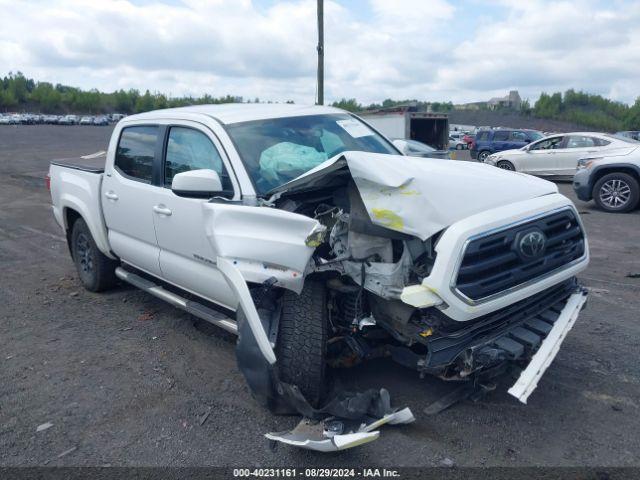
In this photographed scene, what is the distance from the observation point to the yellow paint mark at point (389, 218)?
3160mm

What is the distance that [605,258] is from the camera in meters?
7.25

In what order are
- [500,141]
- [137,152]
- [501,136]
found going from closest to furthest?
[137,152]
[500,141]
[501,136]

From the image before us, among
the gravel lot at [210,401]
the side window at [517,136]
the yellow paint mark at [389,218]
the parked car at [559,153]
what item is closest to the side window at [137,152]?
the gravel lot at [210,401]

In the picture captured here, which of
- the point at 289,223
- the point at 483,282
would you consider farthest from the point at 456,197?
the point at 289,223

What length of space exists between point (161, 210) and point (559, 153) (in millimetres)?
13799

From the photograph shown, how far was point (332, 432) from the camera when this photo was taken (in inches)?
122

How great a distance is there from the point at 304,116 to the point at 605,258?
472 cm

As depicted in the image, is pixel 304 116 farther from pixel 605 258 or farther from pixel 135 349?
pixel 605 258

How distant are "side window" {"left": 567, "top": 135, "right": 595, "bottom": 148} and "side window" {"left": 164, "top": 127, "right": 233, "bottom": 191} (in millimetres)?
13413

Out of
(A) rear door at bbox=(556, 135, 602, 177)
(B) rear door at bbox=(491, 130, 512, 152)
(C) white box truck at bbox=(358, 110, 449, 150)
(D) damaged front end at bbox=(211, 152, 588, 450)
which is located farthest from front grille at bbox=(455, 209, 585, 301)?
(B) rear door at bbox=(491, 130, 512, 152)

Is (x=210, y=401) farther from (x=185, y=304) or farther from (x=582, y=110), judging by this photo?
(x=582, y=110)

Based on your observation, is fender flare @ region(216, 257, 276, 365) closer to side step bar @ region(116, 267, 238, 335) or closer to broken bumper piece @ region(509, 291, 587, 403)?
side step bar @ region(116, 267, 238, 335)

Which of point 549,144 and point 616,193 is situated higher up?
point 549,144

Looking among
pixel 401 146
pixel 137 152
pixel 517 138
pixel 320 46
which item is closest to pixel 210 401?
pixel 137 152
